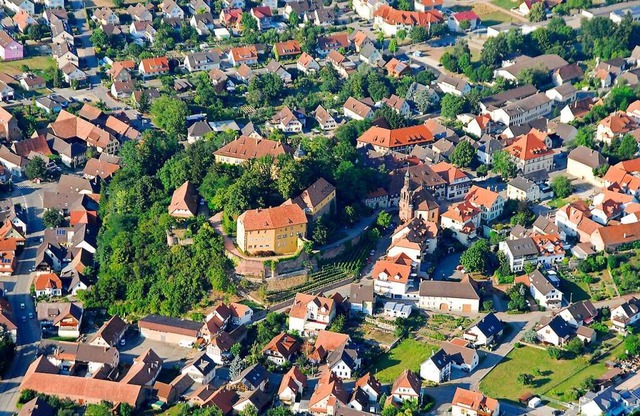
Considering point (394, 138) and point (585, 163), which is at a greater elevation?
point (585, 163)

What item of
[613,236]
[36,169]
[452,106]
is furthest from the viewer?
[452,106]

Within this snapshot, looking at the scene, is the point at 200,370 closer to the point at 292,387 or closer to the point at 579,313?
the point at 292,387

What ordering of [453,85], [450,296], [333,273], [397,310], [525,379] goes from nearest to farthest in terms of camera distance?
[525,379], [397,310], [450,296], [333,273], [453,85]

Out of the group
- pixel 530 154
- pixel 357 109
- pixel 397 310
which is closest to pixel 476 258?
pixel 397 310

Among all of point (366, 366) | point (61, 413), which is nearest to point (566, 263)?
point (366, 366)

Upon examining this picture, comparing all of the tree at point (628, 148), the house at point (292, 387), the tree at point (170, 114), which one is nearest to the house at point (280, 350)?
the house at point (292, 387)

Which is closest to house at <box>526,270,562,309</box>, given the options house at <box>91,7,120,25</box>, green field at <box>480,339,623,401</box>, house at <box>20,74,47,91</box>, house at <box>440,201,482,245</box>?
green field at <box>480,339,623,401</box>

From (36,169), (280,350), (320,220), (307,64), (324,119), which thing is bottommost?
(36,169)
